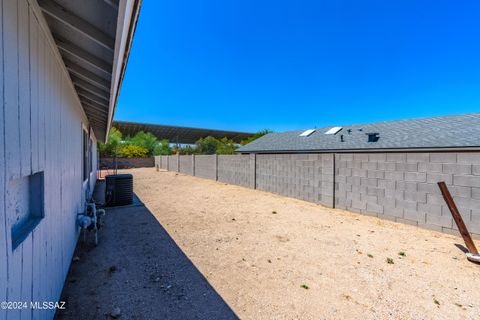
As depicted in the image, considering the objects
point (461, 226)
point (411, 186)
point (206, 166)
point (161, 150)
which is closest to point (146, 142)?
point (161, 150)

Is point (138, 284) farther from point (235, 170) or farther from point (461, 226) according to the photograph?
point (235, 170)

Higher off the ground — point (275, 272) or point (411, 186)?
point (411, 186)

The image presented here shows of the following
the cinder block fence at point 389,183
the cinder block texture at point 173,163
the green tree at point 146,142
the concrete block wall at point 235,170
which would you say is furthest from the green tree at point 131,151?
the cinder block fence at point 389,183

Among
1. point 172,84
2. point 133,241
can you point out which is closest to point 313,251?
point 133,241

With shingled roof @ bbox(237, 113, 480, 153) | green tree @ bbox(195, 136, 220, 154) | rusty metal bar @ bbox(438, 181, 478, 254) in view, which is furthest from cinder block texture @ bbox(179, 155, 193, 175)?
rusty metal bar @ bbox(438, 181, 478, 254)

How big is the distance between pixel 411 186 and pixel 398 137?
509 cm

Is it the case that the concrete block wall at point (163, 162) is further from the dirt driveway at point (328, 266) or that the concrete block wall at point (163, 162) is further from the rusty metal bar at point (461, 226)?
the rusty metal bar at point (461, 226)

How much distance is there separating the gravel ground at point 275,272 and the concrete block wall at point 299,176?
207 centimetres

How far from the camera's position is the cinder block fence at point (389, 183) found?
434cm

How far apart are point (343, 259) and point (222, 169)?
10060mm

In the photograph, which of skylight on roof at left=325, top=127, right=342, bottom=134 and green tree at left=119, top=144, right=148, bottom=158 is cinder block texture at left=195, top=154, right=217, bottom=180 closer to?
skylight on roof at left=325, top=127, right=342, bottom=134

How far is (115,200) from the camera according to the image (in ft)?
21.3

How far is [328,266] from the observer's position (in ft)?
10.1

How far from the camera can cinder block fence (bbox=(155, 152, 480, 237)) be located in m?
4.34
